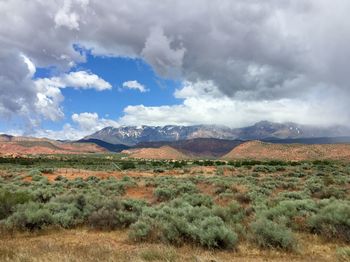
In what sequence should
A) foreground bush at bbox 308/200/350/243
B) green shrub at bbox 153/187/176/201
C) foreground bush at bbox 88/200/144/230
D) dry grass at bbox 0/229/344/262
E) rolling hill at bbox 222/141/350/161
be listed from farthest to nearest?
rolling hill at bbox 222/141/350/161 → green shrub at bbox 153/187/176/201 → foreground bush at bbox 88/200/144/230 → foreground bush at bbox 308/200/350/243 → dry grass at bbox 0/229/344/262

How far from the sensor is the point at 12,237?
1239 centimetres

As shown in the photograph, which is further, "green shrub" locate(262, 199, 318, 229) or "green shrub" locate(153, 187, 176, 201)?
"green shrub" locate(153, 187, 176, 201)

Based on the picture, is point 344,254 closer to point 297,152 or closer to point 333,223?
point 333,223

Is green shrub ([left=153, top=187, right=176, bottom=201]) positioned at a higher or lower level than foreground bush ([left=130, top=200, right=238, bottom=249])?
lower

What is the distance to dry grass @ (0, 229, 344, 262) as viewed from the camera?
Result: 336 inches

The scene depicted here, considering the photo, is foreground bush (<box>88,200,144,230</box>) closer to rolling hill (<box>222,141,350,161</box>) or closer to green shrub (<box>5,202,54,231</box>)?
green shrub (<box>5,202,54,231</box>)

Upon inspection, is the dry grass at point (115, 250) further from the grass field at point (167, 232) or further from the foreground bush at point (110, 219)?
the foreground bush at point (110, 219)

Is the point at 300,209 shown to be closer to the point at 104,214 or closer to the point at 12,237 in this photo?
the point at 104,214

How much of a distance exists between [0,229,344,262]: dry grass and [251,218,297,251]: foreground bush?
0.82 feet

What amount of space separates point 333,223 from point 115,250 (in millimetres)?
7100

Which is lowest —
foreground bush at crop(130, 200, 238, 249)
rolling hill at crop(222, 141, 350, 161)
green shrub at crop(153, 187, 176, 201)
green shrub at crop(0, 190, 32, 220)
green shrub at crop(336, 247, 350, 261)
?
rolling hill at crop(222, 141, 350, 161)

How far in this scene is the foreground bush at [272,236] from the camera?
10250 millimetres

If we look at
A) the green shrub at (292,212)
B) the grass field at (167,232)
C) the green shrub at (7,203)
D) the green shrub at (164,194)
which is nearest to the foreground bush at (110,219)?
the grass field at (167,232)

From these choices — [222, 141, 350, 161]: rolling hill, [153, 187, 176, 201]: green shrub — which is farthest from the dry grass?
[222, 141, 350, 161]: rolling hill
